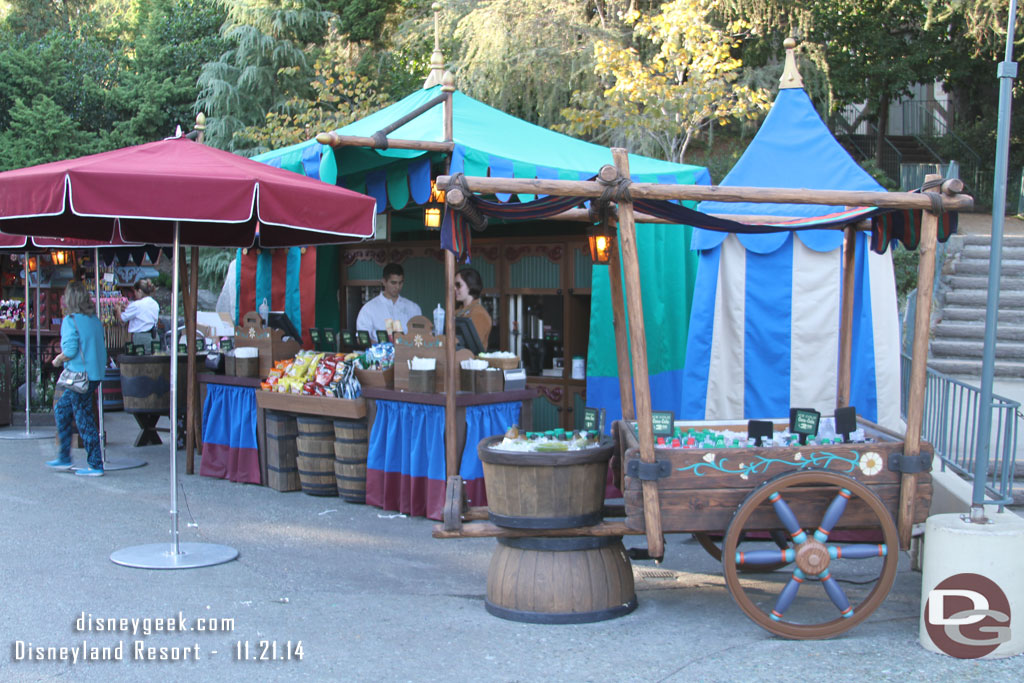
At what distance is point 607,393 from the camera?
874cm

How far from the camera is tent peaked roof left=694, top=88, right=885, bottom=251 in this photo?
745 centimetres

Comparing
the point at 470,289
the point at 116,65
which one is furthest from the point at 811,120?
the point at 116,65

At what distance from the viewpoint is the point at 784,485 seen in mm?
4801

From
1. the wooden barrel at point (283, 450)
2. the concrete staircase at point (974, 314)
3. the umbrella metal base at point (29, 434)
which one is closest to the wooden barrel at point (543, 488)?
the wooden barrel at point (283, 450)

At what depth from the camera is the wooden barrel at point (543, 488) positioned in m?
5.02

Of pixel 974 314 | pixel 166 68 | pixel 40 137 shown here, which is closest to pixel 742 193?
pixel 974 314

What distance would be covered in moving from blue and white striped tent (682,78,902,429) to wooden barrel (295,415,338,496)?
9.50 feet

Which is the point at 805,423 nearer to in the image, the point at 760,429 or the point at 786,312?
the point at 760,429

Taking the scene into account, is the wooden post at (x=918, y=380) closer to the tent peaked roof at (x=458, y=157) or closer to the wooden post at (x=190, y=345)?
the tent peaked roof at (x=458, y=157)

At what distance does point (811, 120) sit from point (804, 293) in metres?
1.50

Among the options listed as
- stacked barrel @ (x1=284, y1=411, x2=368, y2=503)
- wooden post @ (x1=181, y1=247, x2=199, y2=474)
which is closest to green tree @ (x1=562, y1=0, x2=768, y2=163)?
wooden post @ (x1=181, y1=247, x2=199, y2=474)

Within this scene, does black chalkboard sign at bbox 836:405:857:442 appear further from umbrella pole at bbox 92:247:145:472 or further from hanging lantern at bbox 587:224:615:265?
umbrella pole at bbox 92:247:145:472

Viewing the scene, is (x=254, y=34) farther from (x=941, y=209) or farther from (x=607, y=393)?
(x=941, y=209)

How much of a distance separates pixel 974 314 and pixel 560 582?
32.6 feet
